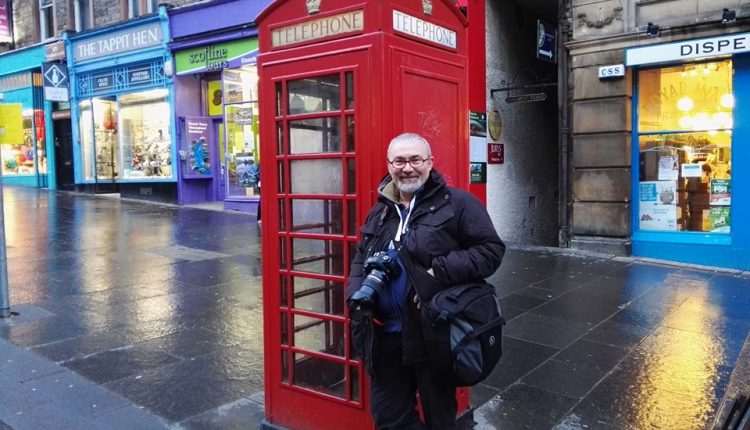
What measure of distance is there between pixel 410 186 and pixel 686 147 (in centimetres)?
830

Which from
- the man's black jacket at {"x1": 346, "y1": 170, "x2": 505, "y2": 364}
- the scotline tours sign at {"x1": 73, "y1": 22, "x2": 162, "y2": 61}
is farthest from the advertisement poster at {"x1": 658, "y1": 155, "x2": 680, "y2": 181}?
the scotline tours sign at {"x1": 73, "y1": 22, "x2": 162, "y2": 61}

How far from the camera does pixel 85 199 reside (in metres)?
18.8

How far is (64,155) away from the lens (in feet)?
74.8

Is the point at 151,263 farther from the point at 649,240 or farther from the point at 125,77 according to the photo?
the point at 125,77

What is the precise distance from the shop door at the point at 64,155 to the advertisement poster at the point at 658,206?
1971cm

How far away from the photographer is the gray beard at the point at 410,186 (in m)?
2.82

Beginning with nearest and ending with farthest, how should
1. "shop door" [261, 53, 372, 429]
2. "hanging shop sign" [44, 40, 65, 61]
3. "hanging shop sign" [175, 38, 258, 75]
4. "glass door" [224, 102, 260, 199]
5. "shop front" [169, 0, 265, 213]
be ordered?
1. "shop door" [261, 53, 372, 429]
2. "hanging shop sign" [175, 38, 258, 75]
3. "shop front" [169, 0, 265, 213]
4. "glass door" [224, 102, 260, 199]
5. "hanging shop sign" [44, 40, 65, 61]

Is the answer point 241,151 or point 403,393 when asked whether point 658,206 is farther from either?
point 241,151

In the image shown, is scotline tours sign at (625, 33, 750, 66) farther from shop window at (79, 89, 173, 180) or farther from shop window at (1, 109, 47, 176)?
shop window at (1, 109, 47, 176)

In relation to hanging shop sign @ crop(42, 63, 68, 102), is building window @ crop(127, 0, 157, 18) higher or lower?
higher

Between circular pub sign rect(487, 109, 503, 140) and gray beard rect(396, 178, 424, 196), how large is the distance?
9062mm

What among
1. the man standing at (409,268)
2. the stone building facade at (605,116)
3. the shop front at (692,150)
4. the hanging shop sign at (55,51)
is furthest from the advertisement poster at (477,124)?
the hanging shop sign at (55,51)

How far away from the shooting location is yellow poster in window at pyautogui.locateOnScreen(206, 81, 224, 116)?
693 inches

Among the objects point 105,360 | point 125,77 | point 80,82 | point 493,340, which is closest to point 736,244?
point 493,340
